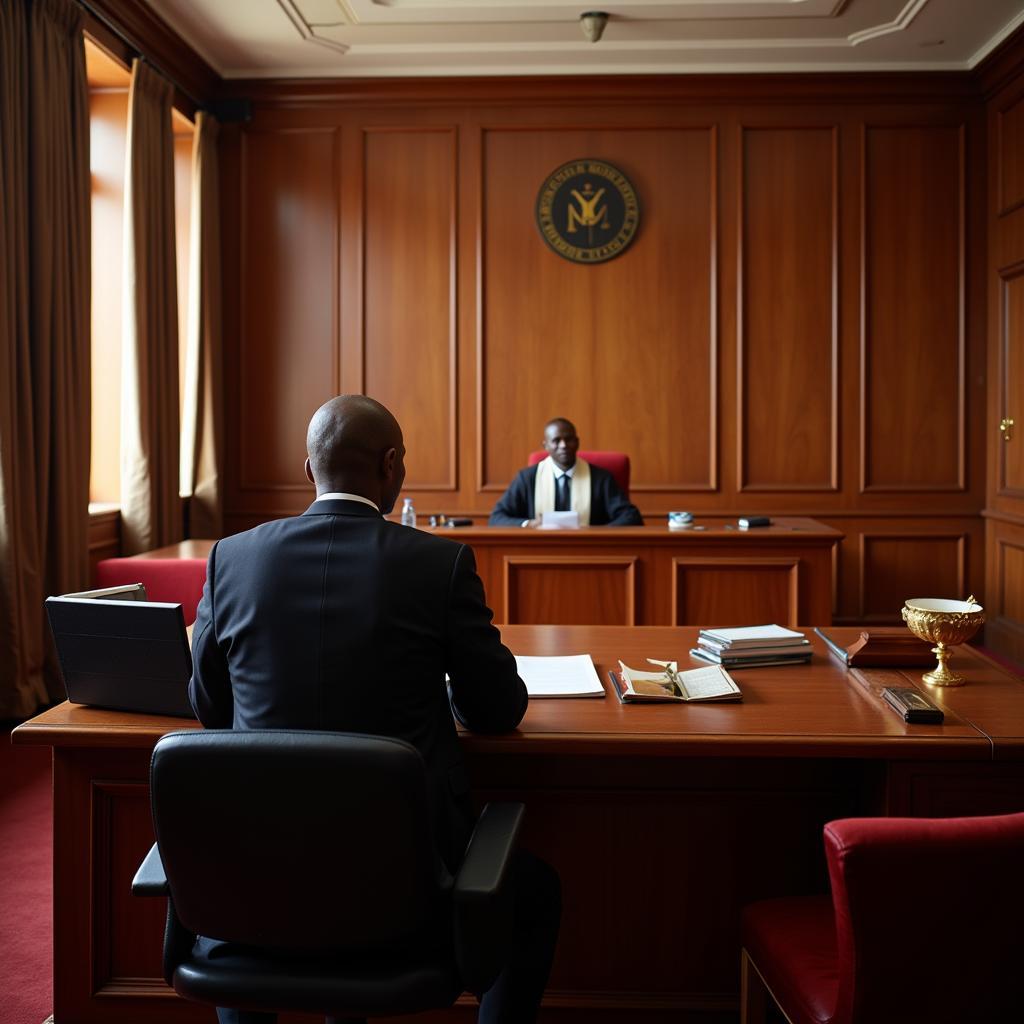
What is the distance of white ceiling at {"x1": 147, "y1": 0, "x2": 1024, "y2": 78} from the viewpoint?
5.62m

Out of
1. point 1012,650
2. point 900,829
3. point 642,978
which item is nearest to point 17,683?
point 642,978

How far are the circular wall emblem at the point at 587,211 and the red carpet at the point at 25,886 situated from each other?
4238 millimetres

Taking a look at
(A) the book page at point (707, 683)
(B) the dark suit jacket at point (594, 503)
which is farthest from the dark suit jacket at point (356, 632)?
(B) the dark suit jacket at point (594, 503)

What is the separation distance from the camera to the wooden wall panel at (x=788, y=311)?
6.58 m

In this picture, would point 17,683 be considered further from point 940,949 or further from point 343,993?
point 940,949

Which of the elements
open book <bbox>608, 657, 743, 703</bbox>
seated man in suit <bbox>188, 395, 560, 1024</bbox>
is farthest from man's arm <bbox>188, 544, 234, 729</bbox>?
open book <bbox>608, 657, 743, 703</bbox>

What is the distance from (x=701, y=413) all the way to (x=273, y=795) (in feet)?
Result: 18.3

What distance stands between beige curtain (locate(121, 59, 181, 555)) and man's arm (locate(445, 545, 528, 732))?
4303mm

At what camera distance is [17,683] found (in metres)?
4.48

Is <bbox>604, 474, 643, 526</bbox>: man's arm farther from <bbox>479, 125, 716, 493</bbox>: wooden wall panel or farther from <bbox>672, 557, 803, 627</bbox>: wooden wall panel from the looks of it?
<bbox>479, 125, 716, 493</bbox>: wooden wall panel

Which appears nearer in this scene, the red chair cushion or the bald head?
the red chair cushion

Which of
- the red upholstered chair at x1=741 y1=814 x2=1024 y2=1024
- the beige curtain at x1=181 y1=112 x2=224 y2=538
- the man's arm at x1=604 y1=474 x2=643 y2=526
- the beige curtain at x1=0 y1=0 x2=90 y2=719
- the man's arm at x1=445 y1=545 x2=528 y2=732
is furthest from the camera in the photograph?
the beige curtain at x1=181 y1=112 x2=224 y2=538

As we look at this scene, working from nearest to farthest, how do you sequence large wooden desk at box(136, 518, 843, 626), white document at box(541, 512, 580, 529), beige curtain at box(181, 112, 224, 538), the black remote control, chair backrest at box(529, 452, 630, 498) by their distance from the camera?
Answer: the black remote control → large wooden desk at box(136, 518, 843, 626) → white document at box(541, 512, 580, 529) → chair backrest at box(529, 452, 630, 498) → beige curtain at box(181, 112, 224, 538)

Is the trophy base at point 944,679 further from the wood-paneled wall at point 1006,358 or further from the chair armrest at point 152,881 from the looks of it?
the wood-paneled wall at point 1006,358
